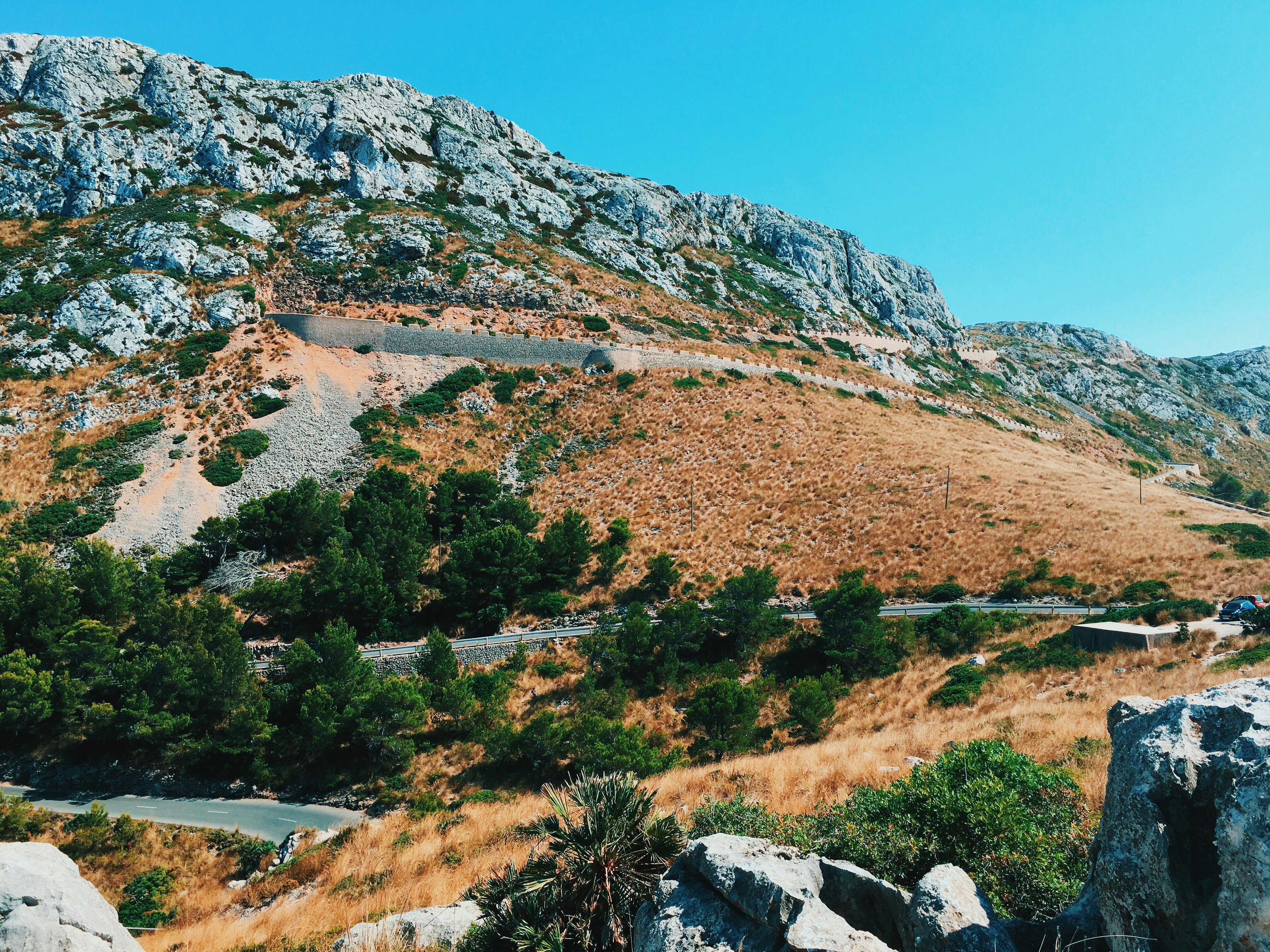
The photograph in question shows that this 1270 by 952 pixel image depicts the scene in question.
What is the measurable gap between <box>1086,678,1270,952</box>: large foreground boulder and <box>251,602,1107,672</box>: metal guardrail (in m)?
30.2

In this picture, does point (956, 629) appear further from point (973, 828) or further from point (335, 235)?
point (335, 235)

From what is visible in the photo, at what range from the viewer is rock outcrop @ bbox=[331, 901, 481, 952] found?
8.00 m

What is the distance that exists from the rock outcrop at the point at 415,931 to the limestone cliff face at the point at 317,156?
95726mm

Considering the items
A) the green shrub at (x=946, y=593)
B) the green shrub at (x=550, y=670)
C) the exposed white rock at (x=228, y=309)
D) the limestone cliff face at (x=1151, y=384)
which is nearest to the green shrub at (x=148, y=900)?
the green shrub at (x=550, y=670)

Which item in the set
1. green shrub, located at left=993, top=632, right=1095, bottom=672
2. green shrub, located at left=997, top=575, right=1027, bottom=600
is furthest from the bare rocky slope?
green shrub, located at left=993, top=632, right=1095, bottom=672

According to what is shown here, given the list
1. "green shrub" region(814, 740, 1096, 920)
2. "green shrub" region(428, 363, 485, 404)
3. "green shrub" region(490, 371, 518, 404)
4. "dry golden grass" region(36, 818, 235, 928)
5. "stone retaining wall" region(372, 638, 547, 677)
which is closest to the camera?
"green shrub" region(814, 740, 1096, 920)

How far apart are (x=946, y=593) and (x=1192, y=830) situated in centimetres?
3641

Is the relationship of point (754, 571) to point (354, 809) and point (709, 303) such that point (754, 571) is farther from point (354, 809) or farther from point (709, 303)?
point (709, 303)

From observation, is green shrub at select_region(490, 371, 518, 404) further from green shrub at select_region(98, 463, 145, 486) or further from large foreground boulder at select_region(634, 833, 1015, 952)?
large foreground boulder at select_region(634, 833, 1015, 952)

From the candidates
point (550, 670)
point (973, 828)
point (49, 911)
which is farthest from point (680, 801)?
point (550, 670)

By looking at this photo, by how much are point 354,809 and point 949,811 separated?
25.8m

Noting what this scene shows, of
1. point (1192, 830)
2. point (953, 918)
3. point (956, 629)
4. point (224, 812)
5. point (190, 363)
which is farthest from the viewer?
point (190, 363)

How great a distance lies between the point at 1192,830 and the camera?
4.07m

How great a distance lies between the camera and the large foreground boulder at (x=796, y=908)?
4.91 meters
